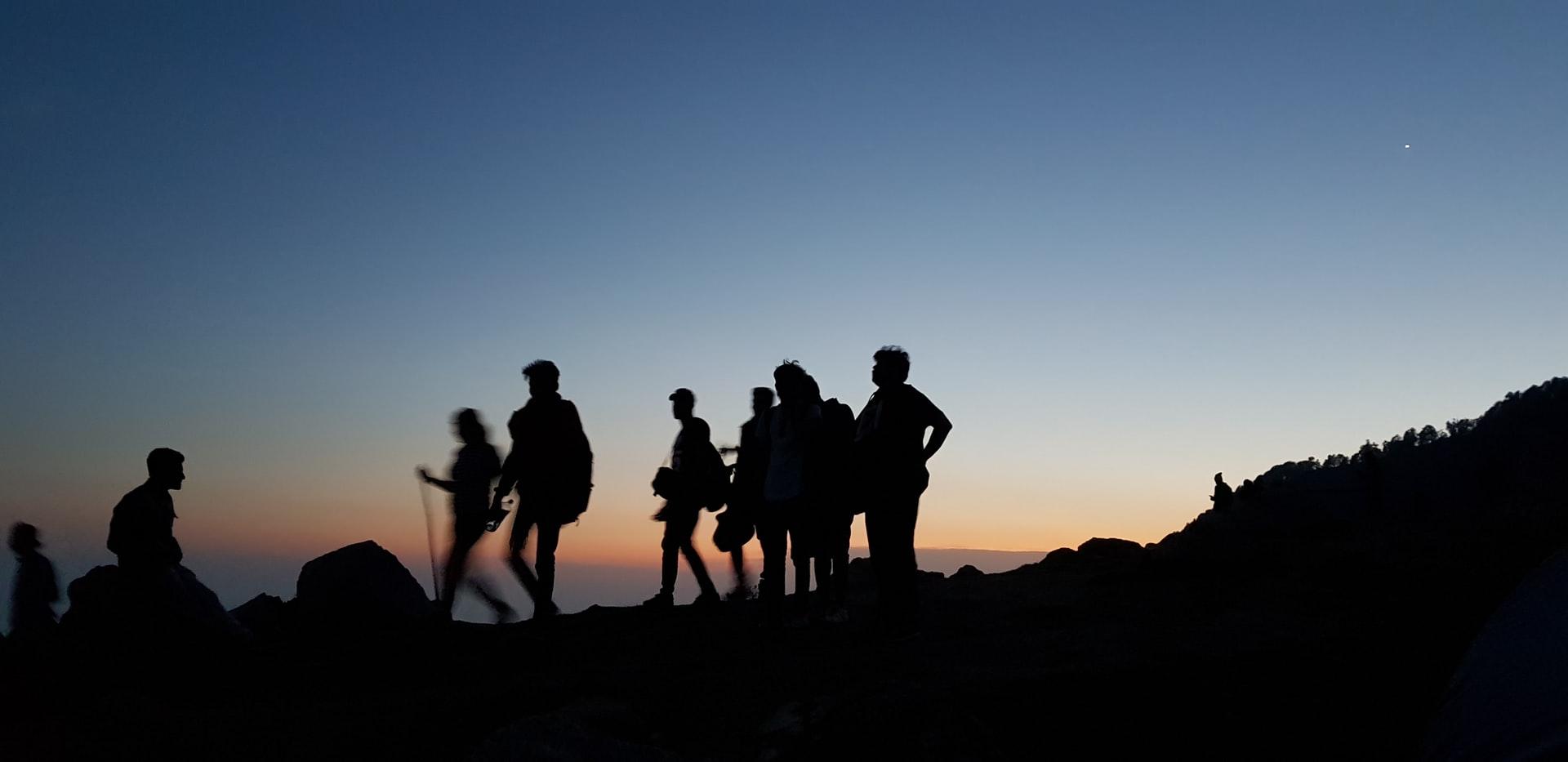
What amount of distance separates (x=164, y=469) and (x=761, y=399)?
4.02 m

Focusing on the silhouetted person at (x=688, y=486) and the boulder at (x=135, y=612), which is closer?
the boulder at (x=135, y=612)

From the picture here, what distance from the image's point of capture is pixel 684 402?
27.4 feet

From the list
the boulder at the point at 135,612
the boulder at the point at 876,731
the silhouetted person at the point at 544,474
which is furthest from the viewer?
the silhouetted person at the point at 544,474

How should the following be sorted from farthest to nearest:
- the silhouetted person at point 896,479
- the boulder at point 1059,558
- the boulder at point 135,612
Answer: the boulder at point 1059,558, the silhouetted person at point 896,479, the boulder at point 135,612

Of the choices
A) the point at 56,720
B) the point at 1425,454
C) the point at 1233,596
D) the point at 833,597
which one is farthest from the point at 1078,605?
the point at 1425,454

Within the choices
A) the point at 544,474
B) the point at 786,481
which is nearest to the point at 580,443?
the point at 544,474

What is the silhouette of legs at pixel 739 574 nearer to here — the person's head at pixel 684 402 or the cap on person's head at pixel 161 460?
the person's head at pixel 684 402

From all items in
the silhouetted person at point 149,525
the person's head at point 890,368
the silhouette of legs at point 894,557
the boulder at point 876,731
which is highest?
the person's head at point 890,368

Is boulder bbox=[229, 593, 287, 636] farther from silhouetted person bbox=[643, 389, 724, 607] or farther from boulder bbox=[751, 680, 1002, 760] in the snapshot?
boulder bbox=[751, 680, 1002, 760]

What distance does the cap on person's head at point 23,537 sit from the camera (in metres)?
8.77

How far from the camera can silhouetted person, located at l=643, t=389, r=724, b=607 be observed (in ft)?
27.1

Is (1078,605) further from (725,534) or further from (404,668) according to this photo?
(404,668)

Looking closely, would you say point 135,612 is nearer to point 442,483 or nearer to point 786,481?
point 442,483

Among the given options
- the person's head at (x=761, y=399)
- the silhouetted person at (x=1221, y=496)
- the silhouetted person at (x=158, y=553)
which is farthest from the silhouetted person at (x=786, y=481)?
the silhouetted person at (x=1221, y=496)
